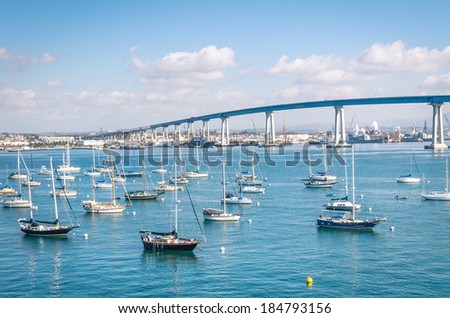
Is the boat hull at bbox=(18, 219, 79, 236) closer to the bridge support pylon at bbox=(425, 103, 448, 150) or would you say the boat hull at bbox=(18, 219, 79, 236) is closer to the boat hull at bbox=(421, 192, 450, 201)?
the boat hull at bbox=(421, 192, 450, 201)

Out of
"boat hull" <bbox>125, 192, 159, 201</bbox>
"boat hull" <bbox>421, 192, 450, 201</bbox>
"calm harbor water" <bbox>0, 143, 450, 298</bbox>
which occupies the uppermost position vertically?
"boat hull" <bbox>125, 192, 159, 201</bbox>

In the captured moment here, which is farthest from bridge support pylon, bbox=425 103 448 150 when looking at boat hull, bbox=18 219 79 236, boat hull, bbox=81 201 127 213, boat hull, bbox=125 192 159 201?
boat hull, bbox=18 219 79 236

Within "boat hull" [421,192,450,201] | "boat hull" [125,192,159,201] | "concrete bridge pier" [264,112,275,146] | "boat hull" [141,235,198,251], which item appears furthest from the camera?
"concrete bridge pier" [264,112,275,146]

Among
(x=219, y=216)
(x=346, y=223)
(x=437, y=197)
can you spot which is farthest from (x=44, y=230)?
(x=437, y=197)

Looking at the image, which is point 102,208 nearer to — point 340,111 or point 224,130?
point 340,111

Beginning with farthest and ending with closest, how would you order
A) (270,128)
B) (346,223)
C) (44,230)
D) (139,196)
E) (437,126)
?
(270,128) < (437,126) < (139,196) < (346,223) < (44,230)

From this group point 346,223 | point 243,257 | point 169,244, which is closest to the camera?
point 243,257

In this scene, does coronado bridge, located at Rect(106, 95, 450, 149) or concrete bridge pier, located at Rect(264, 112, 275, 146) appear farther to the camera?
concrete bridge pier, located at Rect(264, 112, 275, 146)

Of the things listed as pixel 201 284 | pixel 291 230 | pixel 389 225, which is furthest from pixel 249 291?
pixel 389 225
